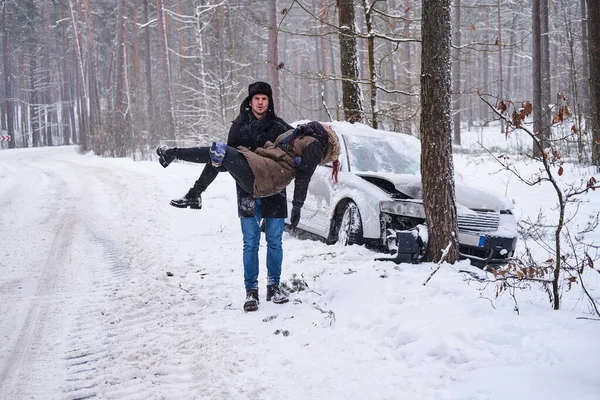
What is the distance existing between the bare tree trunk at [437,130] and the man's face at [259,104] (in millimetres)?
1538

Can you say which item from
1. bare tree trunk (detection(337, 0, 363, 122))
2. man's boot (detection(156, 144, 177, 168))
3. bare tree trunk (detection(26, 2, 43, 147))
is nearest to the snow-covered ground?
man's boot (detection(156, 144, 177, 168))

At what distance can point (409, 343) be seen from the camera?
3.44 metres

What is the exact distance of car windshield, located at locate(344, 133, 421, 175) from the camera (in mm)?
6812

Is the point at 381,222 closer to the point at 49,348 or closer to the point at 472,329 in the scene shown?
the point at 472,329

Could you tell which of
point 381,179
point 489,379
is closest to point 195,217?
point 381,179

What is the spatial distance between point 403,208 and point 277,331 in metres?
2.40

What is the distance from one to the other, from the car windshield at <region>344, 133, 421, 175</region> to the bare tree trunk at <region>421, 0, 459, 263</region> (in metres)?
1.98

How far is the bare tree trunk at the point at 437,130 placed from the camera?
15.0 feet

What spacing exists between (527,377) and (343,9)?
7.88m

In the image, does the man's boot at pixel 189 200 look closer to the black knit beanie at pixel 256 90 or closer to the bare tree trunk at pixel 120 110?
the black knit beanie at pixel 256 90

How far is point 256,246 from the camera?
4.61 m

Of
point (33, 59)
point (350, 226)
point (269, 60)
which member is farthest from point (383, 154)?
point (33, 59)

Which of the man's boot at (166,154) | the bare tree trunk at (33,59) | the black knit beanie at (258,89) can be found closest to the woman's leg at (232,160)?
the man's boot at (166,154)

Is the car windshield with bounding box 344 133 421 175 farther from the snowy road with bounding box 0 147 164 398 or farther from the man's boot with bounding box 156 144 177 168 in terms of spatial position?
the snowy road with bounding box 0 147 164 398
